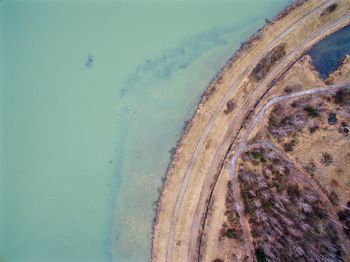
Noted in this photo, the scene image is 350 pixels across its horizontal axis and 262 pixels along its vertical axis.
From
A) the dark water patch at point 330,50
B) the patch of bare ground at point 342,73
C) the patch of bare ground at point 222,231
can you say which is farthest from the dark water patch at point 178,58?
the patch of bare ground at point 222,231

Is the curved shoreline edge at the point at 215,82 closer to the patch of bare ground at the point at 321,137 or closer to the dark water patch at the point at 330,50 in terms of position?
the dark water patch at the point at 330,50

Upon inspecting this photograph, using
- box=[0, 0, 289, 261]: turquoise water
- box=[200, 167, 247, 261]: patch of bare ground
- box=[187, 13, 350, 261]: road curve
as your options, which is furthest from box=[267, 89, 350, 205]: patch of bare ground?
box=[0, 0, 289, 261]: turquoise water

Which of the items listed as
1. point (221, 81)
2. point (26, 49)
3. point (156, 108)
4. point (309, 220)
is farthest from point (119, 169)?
point (309, 220)

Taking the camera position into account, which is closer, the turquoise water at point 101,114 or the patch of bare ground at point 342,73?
the patch of bare ground at point 342,73

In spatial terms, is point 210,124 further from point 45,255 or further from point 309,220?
point 45,255

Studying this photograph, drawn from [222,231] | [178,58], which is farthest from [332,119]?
[178,58]
